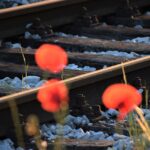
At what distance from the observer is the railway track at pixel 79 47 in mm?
4508

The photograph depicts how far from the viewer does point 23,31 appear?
23.2 feet

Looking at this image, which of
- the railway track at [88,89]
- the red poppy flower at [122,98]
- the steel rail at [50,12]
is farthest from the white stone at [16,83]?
the red poppy flower at [122,98]

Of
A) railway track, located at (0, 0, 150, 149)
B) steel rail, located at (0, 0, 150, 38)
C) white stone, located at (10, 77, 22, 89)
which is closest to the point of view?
railway track, located at (0, 0, 150, 149)

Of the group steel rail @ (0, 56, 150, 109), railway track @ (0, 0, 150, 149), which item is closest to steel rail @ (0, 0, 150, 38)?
railway track @ (0, 0, 150, 149)

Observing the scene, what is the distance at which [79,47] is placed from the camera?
A: 671cm

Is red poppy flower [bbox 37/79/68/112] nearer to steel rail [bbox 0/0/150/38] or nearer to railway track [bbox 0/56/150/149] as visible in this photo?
railway track [bbox 0/56/150/149]

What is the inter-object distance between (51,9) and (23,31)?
46 cm

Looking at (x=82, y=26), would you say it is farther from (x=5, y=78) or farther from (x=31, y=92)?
(x=31, y=92)

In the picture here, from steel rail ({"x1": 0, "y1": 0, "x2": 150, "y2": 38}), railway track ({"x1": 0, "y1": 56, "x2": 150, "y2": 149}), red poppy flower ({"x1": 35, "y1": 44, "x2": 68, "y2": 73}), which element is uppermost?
red poppy flower ({"x1": 35, "y1": 44, "x2": 68, "y2": 73})

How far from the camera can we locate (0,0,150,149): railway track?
4.51 metres

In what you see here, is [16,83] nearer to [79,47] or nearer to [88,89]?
[88,89]

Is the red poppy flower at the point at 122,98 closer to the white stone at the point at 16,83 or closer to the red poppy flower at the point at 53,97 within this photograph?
the red poppy flower at the point at 53,97

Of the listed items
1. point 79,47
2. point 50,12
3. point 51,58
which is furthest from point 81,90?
point 50,12

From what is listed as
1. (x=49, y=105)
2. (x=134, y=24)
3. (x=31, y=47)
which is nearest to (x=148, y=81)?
(x=31, y=47)
